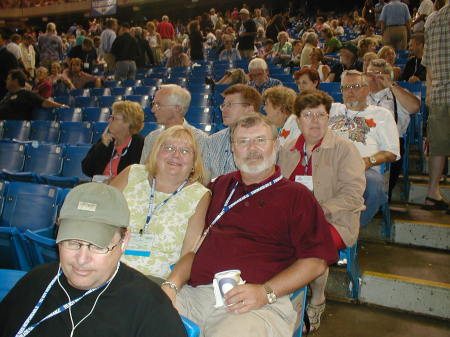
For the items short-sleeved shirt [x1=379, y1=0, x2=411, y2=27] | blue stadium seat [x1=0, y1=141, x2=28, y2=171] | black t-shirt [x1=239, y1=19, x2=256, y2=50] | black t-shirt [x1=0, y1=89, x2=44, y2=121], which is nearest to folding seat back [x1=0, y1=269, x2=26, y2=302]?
blue stadium seat [x1=0, y1=141, x2=28, y2=171]

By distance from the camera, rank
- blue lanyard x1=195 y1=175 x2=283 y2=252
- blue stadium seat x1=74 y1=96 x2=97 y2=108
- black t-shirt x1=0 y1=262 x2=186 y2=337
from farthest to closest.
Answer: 1. blue stadium seat x1=74 y1=96 x2=97 y2=108
2. blue lanyard x1=195 y1=175 x2=283 y2=252
3. black t-shirt x1=0 y1=262 x2=186 y2=337

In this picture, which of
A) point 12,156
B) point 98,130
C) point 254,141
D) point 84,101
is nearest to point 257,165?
point 254,141

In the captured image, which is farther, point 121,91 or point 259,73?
point 121,91

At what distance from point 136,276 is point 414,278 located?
1.94m

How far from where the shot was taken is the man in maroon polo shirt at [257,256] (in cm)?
174

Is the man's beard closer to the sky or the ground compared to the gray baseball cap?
closer to the sky

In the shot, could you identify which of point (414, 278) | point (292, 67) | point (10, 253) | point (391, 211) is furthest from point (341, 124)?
point (292, 67)

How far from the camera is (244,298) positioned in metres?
1.73

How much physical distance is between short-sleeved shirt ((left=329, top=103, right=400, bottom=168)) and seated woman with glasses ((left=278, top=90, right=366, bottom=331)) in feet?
2.16

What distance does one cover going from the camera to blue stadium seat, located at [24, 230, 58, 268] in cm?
223

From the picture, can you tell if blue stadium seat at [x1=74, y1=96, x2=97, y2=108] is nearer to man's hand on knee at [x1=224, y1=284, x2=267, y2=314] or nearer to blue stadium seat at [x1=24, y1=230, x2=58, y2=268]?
blue stadium seat at [x1=24, y1=230, x2=58, y2=268]

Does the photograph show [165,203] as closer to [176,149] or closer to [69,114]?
[176,149]

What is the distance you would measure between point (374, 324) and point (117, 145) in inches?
88.8

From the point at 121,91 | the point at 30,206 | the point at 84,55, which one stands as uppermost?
the point at 84,55
